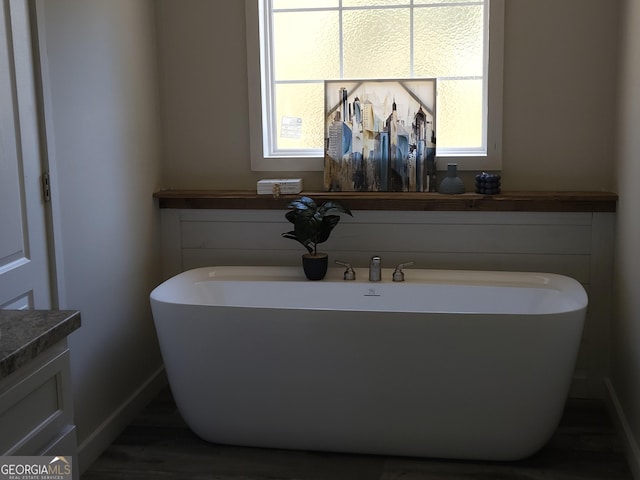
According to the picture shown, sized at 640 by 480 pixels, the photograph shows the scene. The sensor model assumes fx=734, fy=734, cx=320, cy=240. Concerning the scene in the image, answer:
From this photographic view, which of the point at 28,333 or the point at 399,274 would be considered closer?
the point at 28,333

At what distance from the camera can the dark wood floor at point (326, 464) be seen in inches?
104

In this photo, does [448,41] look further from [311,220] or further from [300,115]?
[311,220]

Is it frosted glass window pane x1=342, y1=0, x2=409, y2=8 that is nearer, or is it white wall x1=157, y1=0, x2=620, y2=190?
white wall x1=157, y1=0, x2=620, y2=190

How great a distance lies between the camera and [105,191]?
2873mm

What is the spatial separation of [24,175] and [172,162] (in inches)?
50.6

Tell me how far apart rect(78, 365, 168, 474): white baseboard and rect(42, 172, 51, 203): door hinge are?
36.4 inches

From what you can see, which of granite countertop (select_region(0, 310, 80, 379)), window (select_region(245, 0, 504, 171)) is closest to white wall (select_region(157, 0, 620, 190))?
window (select_region(245, 0, 504, 171))

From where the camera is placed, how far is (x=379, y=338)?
8.46 ft

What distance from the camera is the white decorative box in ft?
10.8

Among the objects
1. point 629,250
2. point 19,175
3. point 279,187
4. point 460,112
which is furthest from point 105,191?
point 629,250

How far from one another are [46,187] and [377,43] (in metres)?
1.70

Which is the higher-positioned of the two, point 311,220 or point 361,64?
point 361,64

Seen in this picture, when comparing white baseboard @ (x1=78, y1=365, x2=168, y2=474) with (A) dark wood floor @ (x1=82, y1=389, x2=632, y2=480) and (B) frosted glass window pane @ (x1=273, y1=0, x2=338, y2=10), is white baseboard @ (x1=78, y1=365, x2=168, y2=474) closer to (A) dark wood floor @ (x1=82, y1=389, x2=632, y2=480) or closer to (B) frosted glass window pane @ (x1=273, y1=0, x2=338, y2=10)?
(A) dark wood floor @ (x1=82, y1=389, x2=632, y2=480)

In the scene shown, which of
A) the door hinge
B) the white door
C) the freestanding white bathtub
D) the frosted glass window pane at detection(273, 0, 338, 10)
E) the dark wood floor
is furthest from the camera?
the frosted glass window pane at detection(273, 0, 338, 10)
